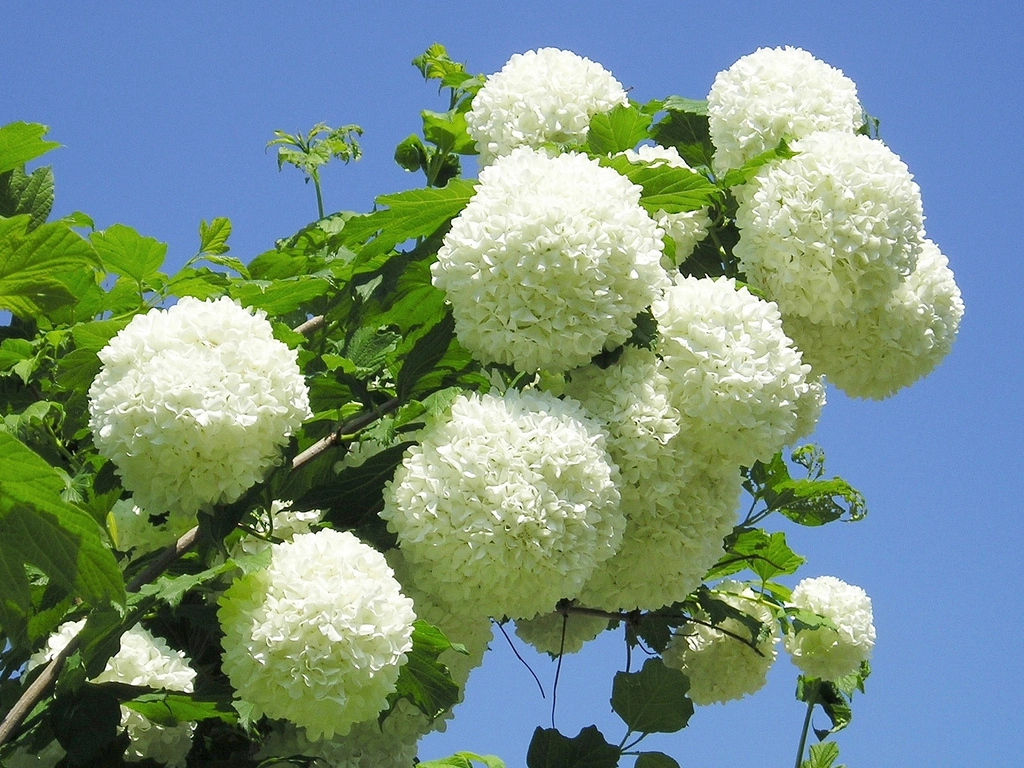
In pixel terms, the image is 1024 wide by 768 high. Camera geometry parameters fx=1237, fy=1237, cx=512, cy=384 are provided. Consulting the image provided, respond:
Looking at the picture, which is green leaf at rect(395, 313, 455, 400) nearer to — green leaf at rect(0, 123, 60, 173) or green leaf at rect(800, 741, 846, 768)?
green leaf at rect(0, 123, 60, 173)

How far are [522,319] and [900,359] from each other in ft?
3.69

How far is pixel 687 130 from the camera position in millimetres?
3270

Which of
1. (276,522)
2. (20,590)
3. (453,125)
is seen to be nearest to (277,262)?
(453,125)

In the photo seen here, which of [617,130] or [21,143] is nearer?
[21,143]

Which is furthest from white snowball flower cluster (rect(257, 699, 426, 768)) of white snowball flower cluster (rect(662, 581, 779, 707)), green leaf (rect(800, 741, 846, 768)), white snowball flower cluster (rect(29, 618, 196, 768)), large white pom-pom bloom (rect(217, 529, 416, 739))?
green leaf (rect(800, 741, 846, 768))

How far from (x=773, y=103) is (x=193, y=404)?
158 centimetres

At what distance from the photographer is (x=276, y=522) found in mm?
2723

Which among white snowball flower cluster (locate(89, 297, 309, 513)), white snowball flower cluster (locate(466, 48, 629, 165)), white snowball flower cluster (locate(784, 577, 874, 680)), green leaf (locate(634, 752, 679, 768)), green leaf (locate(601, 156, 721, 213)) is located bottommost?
white snowball flower cluster (locate(89, 297, 309, 513))

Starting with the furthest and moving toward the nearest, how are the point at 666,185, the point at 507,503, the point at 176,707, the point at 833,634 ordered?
the point at 833,634
the point at 666,185
the point at 176,707
the point at 507,503

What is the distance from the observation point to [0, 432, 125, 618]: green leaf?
1.77 meters

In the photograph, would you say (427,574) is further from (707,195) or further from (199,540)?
(707,195)

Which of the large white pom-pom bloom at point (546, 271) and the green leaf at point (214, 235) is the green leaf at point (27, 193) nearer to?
the green leaf at point (214, 235)

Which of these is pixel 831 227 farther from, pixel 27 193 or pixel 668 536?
pixel 27 193

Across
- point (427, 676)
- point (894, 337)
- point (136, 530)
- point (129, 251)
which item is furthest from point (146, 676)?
point (894, 337)
